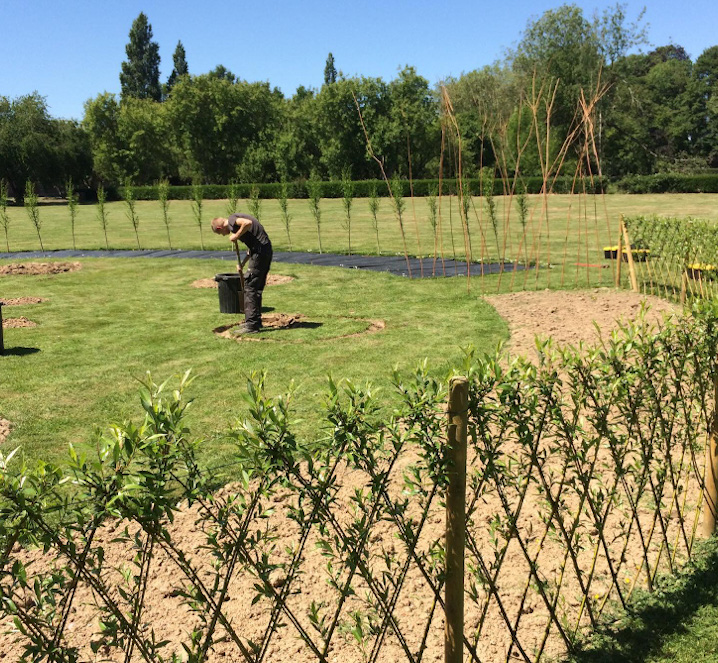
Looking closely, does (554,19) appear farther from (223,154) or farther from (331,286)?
(331,286)

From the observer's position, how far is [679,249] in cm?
1053

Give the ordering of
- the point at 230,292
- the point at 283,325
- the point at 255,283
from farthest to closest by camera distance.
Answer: the point at 230,292 < the point at 283,325 < the point at 255,283

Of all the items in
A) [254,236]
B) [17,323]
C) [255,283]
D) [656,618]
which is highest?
[254,236]

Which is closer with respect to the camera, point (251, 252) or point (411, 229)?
point (251, 252)

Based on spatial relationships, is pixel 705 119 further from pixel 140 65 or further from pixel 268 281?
pixel 140 65

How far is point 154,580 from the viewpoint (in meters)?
3.86

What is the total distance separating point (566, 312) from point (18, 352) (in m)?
7.84

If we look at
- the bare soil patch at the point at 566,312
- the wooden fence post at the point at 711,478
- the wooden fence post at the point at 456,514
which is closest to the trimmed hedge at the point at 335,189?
the bare soil patch at the point at 566,312

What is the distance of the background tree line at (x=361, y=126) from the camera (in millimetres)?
50875

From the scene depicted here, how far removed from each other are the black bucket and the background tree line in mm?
34692

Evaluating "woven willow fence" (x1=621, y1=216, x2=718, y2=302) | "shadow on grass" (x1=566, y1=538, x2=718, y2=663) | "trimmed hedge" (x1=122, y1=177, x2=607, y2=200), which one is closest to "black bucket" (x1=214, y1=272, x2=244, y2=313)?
"woven willow fence" (x1=621, y1=216, x2=718, y2=302)

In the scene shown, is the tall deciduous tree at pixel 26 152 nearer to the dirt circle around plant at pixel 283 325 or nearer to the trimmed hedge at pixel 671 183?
the trimmed hedge at pixel 671 183

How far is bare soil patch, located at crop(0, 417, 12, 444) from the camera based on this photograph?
5875 millimetres

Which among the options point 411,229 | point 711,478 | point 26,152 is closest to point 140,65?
point 26,152
